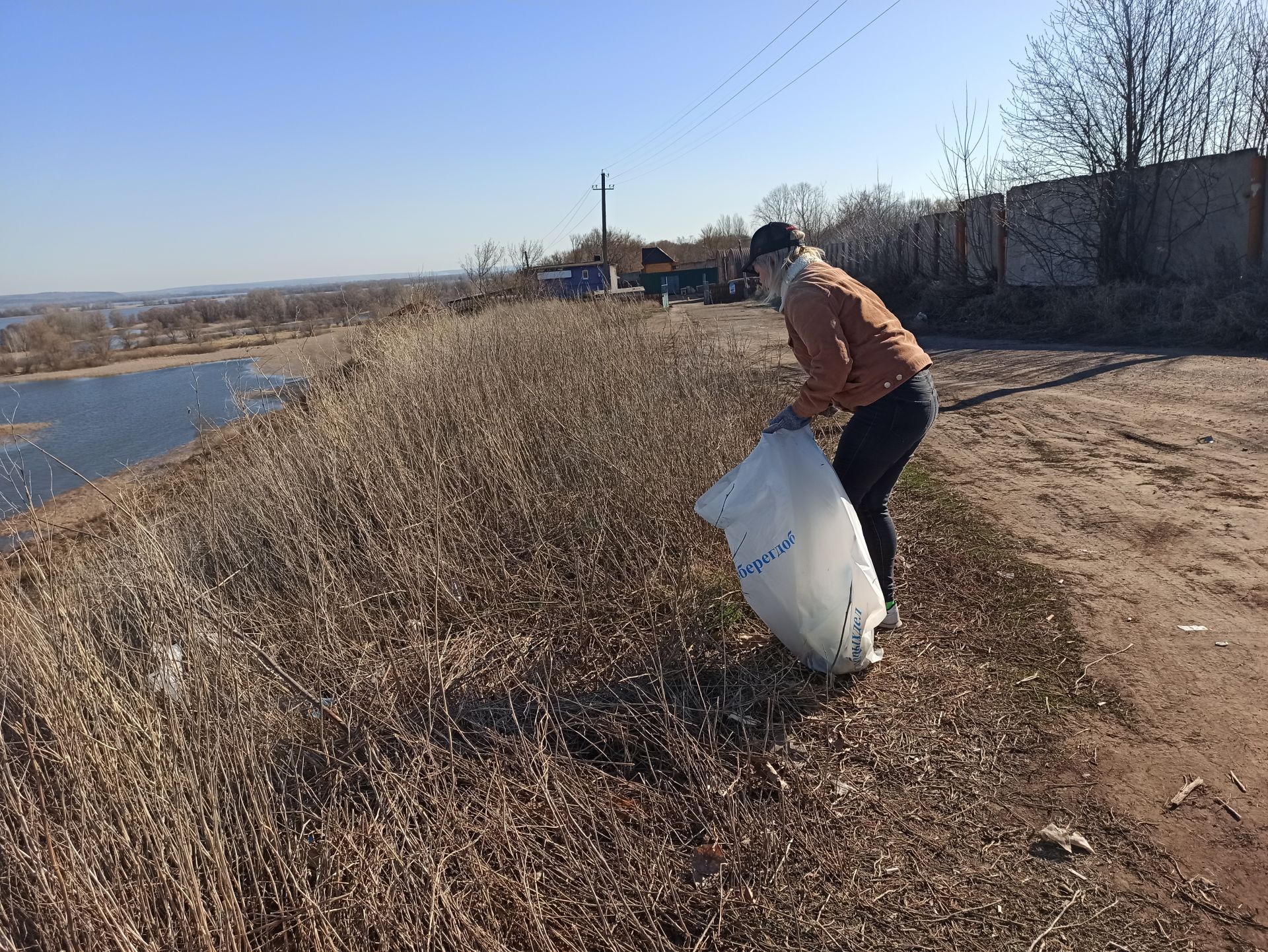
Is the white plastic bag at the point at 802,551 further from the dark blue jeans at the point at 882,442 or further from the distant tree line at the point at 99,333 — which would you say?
the distant tree line at the point at 99,333

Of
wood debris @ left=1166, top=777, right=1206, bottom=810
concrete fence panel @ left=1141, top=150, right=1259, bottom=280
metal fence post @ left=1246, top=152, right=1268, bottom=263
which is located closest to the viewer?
wood debris @ left=1166, top=777, right=1206, bottom=810

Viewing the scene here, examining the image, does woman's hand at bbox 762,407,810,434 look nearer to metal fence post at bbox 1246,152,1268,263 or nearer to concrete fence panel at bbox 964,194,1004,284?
metal fence post at bbox 1246,152,1268,263

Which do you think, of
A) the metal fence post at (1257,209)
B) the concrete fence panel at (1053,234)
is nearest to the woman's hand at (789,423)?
the metal fence post at (1257,209)

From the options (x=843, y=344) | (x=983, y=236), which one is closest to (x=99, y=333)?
(x=983, y=236)

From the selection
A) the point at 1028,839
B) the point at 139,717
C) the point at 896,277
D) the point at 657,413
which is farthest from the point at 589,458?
the point at 896,277

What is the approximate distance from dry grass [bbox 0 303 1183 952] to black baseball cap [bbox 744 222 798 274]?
4.78ft

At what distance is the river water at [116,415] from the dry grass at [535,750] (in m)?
0.95

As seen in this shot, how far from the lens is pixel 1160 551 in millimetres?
3752

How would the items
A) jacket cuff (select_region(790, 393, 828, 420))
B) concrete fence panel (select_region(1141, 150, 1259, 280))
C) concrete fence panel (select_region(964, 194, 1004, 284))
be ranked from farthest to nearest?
concrete fence panel (select_region(964, 194, 1004, 284)) < concrete fence panel (select_region(1141, 150, 1259, 280)) < jacket cuff (select_region(790, 393, 828, 420))

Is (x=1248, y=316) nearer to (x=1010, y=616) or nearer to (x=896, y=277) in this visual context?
(x=1010, y=616)

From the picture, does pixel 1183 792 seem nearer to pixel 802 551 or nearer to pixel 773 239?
pixel 802 551

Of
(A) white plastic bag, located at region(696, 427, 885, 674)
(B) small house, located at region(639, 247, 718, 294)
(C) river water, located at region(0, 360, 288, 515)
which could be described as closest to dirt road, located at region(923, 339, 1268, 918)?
(A) white plastic bag, located at region(696, 427, 885, 674)

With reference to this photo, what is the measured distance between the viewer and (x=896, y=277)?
19312mm

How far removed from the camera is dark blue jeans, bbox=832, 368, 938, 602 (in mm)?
2820
